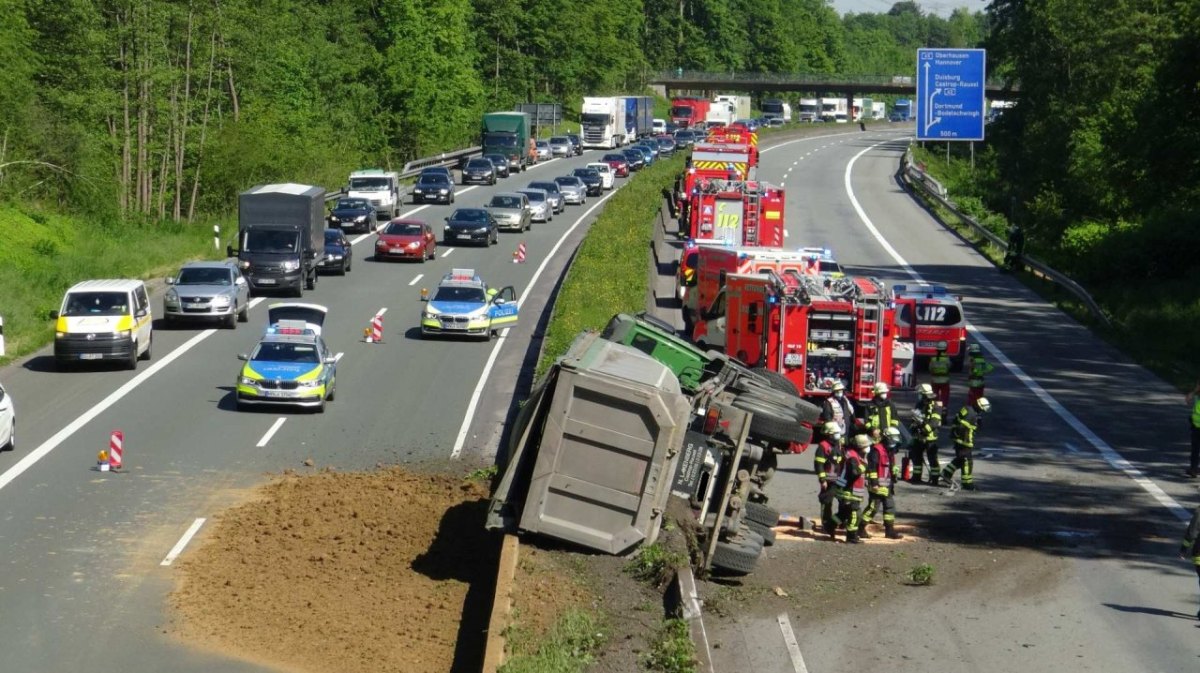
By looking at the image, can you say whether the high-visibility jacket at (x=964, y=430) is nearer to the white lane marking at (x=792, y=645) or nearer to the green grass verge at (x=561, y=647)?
the white lane marking at (x=792, y=645)

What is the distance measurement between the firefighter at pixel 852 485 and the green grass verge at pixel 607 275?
5.02 m

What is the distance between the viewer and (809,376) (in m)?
27.3

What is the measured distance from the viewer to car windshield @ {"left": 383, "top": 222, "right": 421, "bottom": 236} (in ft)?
168

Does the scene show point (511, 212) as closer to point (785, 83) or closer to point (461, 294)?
point (461, 294)

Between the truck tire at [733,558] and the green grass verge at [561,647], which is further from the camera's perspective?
the truck tire at [733,558]

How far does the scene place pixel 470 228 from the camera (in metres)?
55.0

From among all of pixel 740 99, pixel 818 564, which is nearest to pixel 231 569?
pixel 818 564

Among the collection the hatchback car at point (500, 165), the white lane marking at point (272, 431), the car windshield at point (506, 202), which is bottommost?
the white lane marking at point (272, 431)

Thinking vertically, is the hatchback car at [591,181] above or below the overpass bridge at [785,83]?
below

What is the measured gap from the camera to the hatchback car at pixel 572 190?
237 feet

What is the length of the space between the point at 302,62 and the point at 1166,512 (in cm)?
7560

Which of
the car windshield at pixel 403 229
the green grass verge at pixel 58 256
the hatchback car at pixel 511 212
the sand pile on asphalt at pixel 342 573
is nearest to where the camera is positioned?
Answer: the sand pile on asphalt at pixel 342 573

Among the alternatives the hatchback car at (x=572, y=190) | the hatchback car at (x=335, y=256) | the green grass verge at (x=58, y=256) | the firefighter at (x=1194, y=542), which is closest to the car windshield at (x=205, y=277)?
the green grass verge at (x=58, y=256)

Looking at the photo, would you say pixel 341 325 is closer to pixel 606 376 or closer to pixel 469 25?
pixel 606 376
